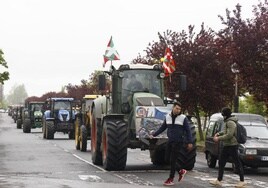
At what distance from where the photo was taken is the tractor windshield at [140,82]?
1909 cm

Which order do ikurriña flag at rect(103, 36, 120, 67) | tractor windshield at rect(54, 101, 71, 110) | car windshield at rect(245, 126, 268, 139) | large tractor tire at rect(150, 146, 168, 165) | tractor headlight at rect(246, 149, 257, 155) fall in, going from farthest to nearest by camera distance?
tractor windshield at rect(54, 101, 71, 110), ikurriña flag at rect(103, 36, 120, 67), large tractor tire at rect(150, 146, 168, 165), car windshield at rect(245, 126, 268, 139), tractor headlight at rect(246, 149, 257, 155)

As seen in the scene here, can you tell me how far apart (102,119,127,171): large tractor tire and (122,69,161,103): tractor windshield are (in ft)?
5.91

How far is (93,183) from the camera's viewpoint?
14539 mm

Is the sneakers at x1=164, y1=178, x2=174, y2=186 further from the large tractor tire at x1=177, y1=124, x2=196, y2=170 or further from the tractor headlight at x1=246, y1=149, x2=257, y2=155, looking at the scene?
the tractor headlight at x1=246, y1=149, x2=257, y2=155

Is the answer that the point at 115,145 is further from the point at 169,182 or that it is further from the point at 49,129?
the point at 49,129

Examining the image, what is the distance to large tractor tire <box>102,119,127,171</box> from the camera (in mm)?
17141

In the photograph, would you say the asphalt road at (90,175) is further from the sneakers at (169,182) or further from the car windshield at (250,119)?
the car windshield at (250,119)

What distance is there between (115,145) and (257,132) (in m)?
4.39

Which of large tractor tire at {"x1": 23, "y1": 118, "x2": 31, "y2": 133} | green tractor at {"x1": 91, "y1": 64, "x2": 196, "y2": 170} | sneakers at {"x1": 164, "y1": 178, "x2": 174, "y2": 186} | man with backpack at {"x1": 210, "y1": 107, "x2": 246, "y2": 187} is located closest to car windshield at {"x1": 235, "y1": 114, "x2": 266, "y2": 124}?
green tractor at {"x1": 91, "y1": 64, "x2": 196, "y2": 170}

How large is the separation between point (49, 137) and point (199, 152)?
14.1 metres

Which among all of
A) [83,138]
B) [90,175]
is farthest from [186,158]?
[83,138]

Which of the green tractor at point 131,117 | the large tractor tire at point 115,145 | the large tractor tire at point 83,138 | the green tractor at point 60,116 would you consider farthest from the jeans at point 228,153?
the green tractor at point 60,116

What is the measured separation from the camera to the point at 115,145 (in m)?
17.1

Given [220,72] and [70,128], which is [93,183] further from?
[70,128]
